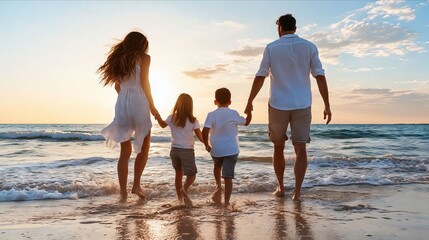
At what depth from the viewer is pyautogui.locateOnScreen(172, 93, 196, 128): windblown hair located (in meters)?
4.93

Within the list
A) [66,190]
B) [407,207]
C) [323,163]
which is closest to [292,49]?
[407,207]

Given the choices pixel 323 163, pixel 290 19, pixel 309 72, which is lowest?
pixel 323 163

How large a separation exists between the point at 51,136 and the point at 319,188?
18751 mm

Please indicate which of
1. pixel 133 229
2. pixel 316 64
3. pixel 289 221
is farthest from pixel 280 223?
pixel 316 64

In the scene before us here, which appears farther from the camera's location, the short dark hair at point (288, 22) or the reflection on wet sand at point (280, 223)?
the short dark hair at point (288, 22)

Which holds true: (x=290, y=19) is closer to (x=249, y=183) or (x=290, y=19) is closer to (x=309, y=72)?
(x=309, y=72)

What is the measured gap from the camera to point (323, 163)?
928 cm

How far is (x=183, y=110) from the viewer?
4.96 meters

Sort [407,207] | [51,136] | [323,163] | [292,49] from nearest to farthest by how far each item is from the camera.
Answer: [407,207] < [292,49] < [323,163] < [51,136]

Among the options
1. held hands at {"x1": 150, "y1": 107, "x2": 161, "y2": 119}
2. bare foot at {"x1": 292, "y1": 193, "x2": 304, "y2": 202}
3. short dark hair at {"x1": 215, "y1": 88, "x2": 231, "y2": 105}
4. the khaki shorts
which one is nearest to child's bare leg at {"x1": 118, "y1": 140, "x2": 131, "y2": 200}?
held hands at {"x1": 150, "y1": 107, "x2": 161, "y2": 119}

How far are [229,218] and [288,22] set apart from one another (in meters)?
2.52

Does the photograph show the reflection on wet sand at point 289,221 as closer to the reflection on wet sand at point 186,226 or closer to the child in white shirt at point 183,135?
the reflection on wet sand at point 186,226

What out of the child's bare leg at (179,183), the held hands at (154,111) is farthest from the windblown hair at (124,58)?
the child's bare leg at (179,183)

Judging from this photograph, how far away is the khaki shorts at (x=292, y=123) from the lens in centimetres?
481
